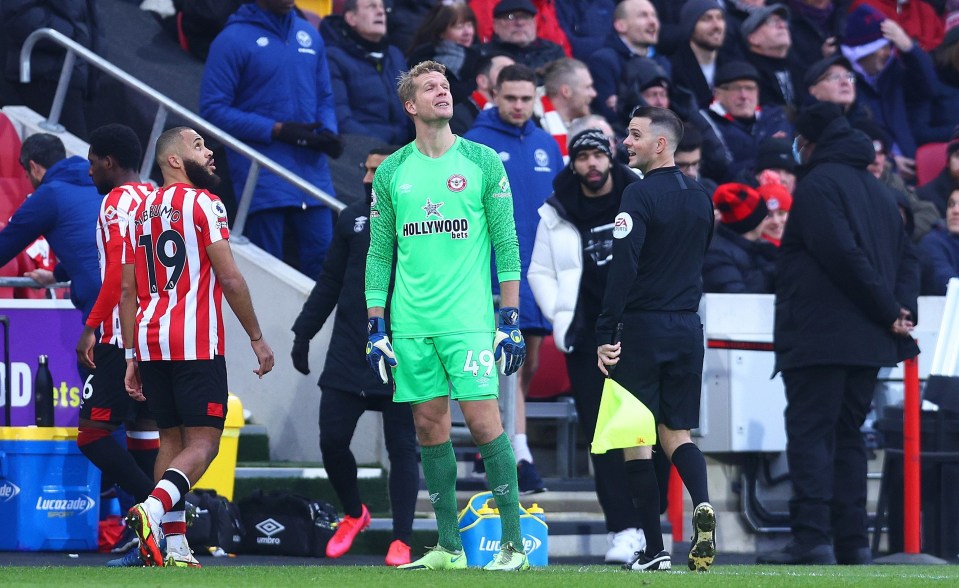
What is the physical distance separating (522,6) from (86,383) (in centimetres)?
522

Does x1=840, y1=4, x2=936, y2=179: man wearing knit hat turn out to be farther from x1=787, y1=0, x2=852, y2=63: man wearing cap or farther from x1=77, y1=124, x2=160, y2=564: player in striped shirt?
x1=77, y1=124, x2=160, y2=564: player in striped shirt

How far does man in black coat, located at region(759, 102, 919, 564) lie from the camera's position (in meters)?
9.15

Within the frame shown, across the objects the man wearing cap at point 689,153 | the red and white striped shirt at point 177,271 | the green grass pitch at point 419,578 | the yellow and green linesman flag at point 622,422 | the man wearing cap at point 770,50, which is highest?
the man wearing cap at point 770,50

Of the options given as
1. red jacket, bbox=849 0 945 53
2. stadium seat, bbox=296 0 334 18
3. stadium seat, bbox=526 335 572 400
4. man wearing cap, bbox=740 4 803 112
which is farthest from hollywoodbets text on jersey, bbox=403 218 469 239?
red jacket, bbox=849 0 945 53

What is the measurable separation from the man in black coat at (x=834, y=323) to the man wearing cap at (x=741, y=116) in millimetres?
3757

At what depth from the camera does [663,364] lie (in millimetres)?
8016

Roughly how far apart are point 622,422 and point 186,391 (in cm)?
202

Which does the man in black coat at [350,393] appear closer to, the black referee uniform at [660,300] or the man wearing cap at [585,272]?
the man wearing cap at [585,272]

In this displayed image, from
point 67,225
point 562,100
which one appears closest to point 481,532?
point 67,225

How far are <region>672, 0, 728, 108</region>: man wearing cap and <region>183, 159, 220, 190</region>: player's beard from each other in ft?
21.3

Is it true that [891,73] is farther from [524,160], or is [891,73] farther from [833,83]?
[524,160]

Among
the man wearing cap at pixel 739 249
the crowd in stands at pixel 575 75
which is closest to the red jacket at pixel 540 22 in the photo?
the crowd in stands at pixel 575 75

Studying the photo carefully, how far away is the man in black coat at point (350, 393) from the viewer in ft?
30.1

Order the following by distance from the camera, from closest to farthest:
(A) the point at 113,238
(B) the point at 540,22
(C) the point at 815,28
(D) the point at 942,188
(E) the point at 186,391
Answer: (E) the point at 186,391 → (A) the point at 113,238 → (D) the point at 942,188 → (B) the point at 540,22 → (C) the point at 815,28
